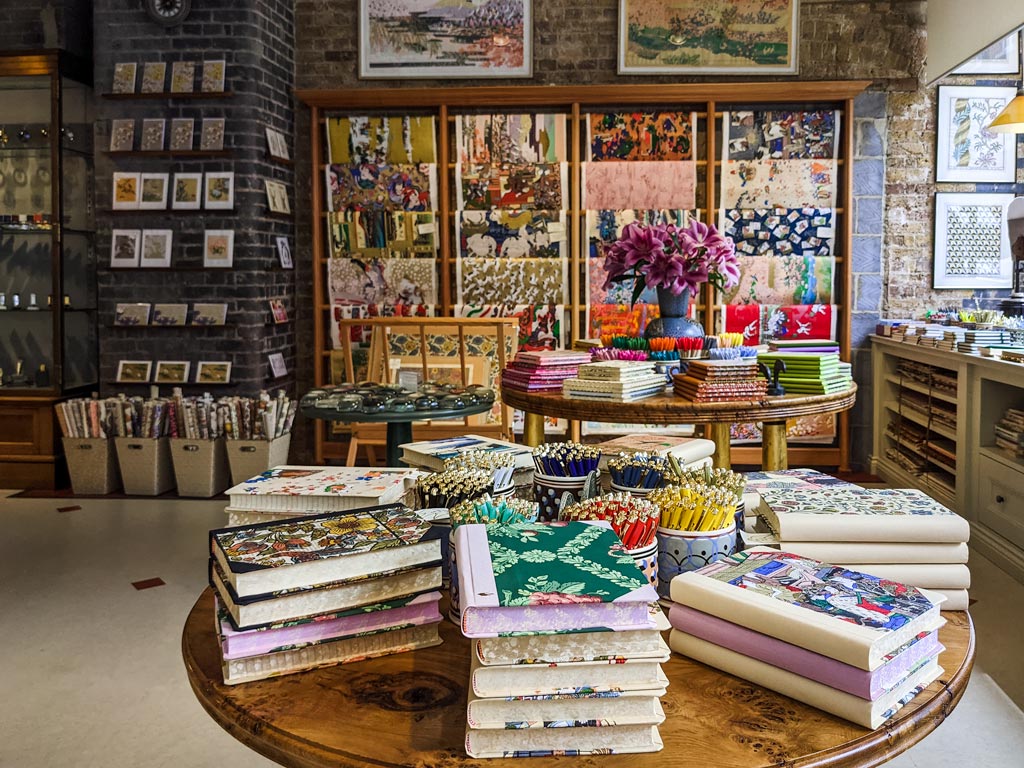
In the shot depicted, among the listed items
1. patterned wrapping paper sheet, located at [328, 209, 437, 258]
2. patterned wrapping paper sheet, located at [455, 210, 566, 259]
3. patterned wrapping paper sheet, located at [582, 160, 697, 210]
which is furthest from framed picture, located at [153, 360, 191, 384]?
patterned wrapping paper sheet, located at [582, 160, 697, 210]

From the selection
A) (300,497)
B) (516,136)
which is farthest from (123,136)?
(300,497)

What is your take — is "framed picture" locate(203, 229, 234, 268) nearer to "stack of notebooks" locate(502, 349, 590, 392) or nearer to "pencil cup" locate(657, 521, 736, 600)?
"stack of notebooks" locate(502, 349, 590, 392)

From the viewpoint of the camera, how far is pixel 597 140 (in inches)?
251

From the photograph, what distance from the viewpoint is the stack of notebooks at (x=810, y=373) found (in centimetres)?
349

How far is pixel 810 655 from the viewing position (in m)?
1.08

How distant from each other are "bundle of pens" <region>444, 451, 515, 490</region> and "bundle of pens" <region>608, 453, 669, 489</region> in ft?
0.59

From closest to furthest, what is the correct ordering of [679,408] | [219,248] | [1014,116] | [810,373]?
1. [679,408]
2. [810,373]
3. [1014,116]
4. [219,248]

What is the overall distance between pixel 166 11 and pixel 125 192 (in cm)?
115

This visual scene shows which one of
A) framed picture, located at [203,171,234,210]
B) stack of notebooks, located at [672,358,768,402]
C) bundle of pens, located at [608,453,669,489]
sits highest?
framed picture, located at [203,171,234,210]

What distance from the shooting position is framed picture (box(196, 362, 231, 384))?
600 centimetres

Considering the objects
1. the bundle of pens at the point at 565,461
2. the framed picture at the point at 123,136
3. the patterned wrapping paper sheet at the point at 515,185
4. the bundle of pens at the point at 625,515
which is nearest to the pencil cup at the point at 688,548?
the bundle of pens at the point at 625,515

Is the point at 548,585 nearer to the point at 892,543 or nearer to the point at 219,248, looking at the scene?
the point at 892,543

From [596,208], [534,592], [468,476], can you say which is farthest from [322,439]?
[534,592]

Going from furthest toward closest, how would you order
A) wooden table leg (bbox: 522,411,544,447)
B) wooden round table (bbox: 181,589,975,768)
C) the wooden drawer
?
the wooden drawer, wooden table leg (bbox: 522,411,544,447), wooden round table (bbox: 181,589,975,768)
